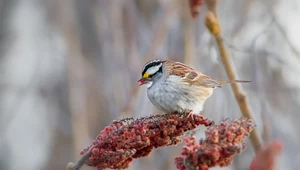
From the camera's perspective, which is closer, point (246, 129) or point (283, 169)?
point (246, 129)

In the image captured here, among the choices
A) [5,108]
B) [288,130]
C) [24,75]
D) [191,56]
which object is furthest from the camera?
[24,75]

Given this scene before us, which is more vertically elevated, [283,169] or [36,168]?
[36,168]

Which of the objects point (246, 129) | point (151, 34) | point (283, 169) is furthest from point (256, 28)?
point (246, 129)

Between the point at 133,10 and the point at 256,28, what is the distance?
1782 millimetres

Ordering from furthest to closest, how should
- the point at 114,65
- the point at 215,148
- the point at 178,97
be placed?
1. the point at 114,65
2. the point at 178,97
3. the point at 215,148

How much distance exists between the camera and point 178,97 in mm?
5609

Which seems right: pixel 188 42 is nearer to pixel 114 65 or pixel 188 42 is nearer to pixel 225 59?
pixel 114 65

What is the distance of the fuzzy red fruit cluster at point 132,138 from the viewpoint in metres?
3.54

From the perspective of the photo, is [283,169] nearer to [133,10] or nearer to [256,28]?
[256,28]

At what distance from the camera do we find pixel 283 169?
9227mm

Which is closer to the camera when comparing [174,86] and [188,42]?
[174,86]

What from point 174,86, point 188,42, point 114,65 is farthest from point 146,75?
point 114,65

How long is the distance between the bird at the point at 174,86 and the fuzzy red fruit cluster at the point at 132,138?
4.06 feet

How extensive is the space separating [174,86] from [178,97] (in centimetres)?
17
